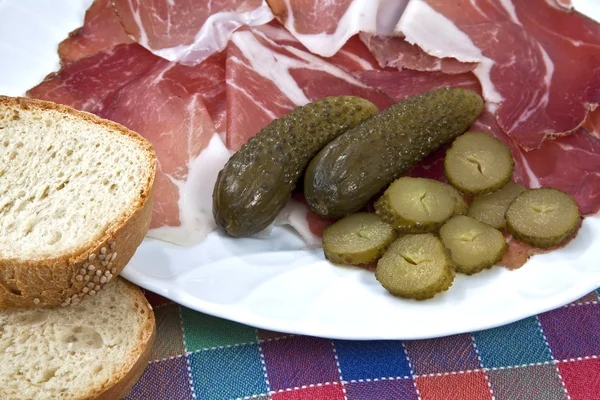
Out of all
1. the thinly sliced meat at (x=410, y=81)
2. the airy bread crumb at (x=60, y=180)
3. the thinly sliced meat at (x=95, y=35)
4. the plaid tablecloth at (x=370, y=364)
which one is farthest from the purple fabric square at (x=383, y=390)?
the thinly sliced meat at (x=95, y=35)

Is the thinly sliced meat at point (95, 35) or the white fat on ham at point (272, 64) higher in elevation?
the thinly sliced meat at point (95, 35)

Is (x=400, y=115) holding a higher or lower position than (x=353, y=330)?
higher

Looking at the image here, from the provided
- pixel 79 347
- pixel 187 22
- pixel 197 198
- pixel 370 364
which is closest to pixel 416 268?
pixel 370 364

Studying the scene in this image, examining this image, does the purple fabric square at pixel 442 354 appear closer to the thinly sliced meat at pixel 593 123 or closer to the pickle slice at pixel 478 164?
the pickle slice at pixel 478 164

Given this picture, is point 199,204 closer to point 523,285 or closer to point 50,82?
point 50,82

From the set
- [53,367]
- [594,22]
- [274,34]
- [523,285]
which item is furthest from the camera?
[274,34]

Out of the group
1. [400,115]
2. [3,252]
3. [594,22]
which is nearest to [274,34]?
[400,115]
